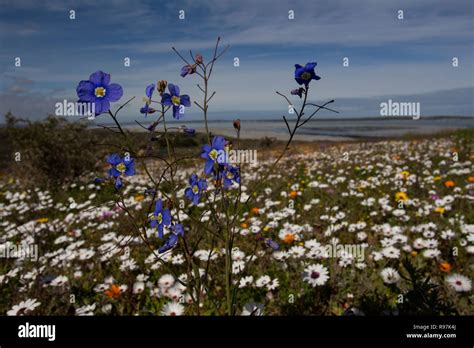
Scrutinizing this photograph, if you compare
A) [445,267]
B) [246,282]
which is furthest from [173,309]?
[445,267]

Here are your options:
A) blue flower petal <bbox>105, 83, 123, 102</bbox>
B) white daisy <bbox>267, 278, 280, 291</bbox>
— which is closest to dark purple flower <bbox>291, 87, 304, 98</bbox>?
blue flower petal <bbox>105, 83, 123, 102</bbox>

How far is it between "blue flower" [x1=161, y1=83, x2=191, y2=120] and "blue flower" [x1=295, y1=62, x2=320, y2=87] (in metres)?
0.47

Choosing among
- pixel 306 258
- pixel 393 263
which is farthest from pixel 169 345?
pixel 393 263

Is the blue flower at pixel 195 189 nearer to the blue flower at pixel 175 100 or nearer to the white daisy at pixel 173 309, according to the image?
the blue flower at pixel 175 100

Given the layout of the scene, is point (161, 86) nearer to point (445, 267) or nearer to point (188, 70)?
point (188, 70)

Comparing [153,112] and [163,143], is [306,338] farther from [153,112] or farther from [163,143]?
[153,112]

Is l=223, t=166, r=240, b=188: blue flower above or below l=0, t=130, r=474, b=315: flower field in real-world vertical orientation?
above

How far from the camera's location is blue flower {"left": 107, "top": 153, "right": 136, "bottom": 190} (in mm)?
1517

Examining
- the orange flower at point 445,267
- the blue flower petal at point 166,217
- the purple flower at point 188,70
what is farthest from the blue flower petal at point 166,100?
the orange flower at point 445,267

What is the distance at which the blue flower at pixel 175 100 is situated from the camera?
148 centimetres

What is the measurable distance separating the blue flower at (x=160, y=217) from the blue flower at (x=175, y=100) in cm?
38

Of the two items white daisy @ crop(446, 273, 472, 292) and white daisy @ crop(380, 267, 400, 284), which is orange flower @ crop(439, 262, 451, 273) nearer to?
white daisy @ crop(446, 273, 472, 292)

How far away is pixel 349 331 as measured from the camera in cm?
161

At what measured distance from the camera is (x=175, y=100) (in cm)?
152
